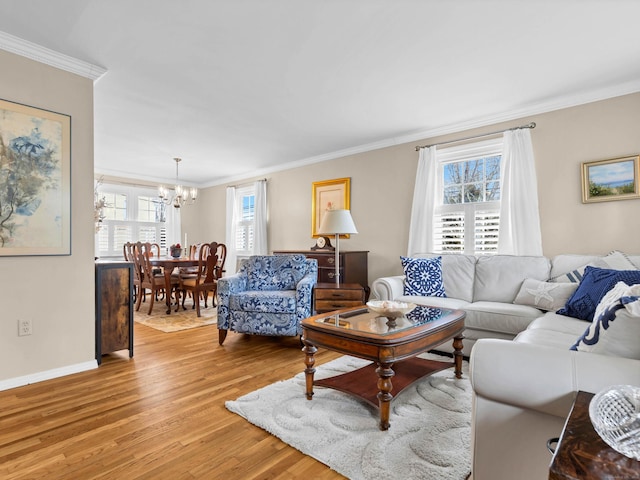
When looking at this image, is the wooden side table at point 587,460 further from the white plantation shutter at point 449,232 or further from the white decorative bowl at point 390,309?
the white plantation shutter at point 449,232

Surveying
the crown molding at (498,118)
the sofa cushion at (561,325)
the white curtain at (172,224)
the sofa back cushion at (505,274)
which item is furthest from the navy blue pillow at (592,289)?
the white curtain at (172,224)

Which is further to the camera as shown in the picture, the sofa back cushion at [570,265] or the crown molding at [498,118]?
the crown molding at [498,118]

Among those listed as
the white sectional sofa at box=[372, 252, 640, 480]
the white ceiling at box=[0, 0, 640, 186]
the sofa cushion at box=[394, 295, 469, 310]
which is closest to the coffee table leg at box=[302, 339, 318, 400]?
the white sectional sofa at box=[372, 252, 640, 480]

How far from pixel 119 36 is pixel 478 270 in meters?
3.63

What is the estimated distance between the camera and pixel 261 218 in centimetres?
627

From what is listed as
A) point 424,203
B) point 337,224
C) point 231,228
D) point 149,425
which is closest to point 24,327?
point 149,425

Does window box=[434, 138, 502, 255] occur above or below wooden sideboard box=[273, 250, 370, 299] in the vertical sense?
above

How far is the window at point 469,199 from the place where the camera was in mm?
3877

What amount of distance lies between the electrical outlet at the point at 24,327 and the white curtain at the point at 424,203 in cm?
368

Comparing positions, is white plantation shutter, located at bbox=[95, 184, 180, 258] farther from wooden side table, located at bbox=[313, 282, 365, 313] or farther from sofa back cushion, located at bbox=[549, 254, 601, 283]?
sofa back cushion, located at bbox=[549, 254, 601, 283]

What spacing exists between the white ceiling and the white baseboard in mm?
2398

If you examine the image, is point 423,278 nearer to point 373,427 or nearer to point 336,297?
point 336,297

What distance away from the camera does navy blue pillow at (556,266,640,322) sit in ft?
7.64

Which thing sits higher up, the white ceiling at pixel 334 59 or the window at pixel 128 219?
the white ceiling at pixel 334 59
